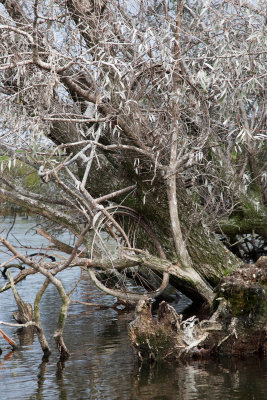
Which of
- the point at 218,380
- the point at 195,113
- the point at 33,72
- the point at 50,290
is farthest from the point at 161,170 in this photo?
the point at 50,290

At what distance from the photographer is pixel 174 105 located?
855 centimetres

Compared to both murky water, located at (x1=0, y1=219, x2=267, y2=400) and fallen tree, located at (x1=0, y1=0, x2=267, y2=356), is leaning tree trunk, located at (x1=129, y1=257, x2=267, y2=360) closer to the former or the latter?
murky water, located at (x1=0, y1=219, x2=267, y2=400)

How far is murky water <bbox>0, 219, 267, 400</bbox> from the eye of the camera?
630 cm

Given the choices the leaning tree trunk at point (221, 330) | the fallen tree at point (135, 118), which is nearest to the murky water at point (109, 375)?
the leaning tree trunk at point (221, 330)

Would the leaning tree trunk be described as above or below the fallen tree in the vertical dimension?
below

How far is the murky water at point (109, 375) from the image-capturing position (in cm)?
630

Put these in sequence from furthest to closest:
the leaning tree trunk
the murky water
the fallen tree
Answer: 1. the fallen tree
2. the leaning tree trunk
3. the murky water

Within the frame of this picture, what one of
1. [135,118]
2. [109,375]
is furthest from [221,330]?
[135,118]

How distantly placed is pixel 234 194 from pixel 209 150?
2.90 feet

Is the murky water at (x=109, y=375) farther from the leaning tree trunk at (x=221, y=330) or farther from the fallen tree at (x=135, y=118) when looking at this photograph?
the fallen tree at (x=135, y=118)

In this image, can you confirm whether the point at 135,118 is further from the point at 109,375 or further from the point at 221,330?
the point at 109,375

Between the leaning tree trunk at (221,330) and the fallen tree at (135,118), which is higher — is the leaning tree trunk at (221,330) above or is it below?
below

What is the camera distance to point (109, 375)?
7.04 metres

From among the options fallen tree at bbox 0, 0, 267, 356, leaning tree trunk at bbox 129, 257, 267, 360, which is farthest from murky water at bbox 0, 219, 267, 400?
fallen tree at bbox 0, 0, 267, 356
